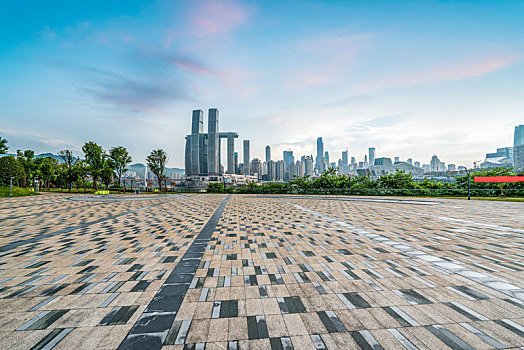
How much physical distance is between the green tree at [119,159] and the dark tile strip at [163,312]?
44.1 metres

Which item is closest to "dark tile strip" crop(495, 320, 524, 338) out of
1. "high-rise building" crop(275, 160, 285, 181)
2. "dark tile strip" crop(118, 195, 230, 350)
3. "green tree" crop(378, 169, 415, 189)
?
"dark tile strip" crop(118, 195, 230, 350)

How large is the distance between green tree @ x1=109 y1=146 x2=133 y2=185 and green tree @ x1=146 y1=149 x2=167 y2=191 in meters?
9.45

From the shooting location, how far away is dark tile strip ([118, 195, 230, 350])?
1929mm

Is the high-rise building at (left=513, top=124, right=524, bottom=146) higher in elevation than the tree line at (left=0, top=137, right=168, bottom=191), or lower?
higher

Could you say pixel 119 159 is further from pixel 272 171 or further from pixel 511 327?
pixel 272 171

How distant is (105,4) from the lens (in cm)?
1014

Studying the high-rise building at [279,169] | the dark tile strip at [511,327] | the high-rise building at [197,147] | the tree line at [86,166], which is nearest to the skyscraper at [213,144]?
the high-rise building at [197,147]

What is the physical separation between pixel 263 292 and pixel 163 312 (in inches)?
54.2

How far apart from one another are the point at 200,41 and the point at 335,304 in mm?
15791

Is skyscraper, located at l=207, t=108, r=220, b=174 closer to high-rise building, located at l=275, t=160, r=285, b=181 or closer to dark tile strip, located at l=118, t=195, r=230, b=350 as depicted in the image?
high-rise building, located at l=275, t=160, r=285, b=181

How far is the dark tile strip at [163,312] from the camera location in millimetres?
1929

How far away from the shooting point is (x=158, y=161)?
3441 cm

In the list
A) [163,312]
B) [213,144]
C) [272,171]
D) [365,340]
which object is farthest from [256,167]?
[365,340]

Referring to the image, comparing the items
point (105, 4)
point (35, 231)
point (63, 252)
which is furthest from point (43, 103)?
point (63, 252)
